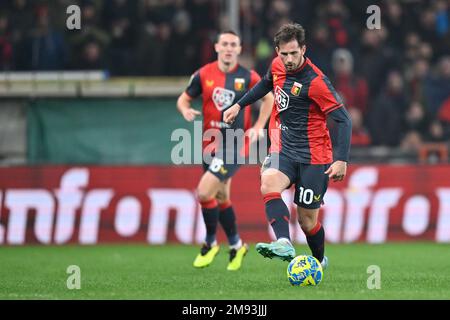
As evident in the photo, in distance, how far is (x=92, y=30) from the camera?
18.2 meters

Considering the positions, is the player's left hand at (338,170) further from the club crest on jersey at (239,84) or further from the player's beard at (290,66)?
the club crest on jersey at (239,84)

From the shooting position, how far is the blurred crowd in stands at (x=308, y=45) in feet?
58.6

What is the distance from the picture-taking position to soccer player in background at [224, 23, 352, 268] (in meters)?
9.61

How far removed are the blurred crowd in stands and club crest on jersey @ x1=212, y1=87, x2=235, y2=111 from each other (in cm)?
573

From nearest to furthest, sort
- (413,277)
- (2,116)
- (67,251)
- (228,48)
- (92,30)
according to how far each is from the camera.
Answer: (413,277) < (228,48) < (67,251) < (2,116) < (92,30)

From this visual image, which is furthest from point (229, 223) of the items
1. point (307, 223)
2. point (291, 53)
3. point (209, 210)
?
point (291, 53)

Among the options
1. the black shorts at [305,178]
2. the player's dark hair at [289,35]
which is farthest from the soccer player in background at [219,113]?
the player's dark hair at [289,35]

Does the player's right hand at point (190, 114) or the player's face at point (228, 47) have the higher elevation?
the player's face at point (228, 47)

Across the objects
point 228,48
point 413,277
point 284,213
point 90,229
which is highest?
point 228,48

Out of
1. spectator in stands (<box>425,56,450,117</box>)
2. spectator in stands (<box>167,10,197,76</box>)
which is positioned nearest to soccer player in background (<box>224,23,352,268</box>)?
spectator in stands (<box>167,10,197,76</box>)

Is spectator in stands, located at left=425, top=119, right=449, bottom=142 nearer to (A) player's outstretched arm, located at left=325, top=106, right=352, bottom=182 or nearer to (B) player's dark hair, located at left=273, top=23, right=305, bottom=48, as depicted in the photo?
(A) player's outstretched arm, located at left=325, top=106, right=352, bottom=182
